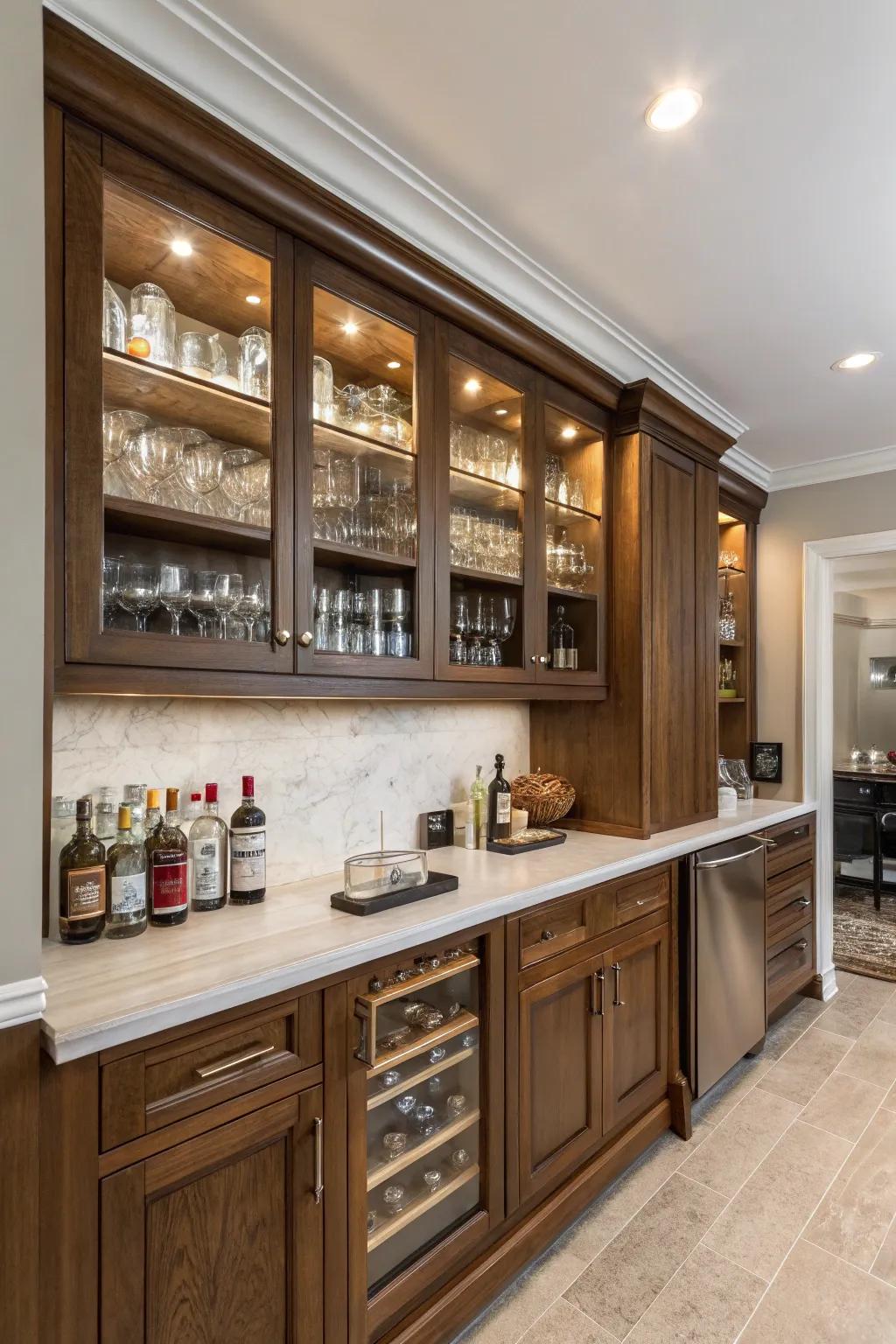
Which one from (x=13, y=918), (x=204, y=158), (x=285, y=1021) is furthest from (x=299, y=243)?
(x=285, y=1021)

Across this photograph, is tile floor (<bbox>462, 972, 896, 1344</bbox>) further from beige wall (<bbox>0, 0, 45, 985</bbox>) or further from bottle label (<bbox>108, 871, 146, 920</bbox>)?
beige wall (<bbox>0, 0, 45, 985</bbox>)

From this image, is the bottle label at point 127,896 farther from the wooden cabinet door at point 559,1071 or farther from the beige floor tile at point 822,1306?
the beige floor tile at point 822,1306

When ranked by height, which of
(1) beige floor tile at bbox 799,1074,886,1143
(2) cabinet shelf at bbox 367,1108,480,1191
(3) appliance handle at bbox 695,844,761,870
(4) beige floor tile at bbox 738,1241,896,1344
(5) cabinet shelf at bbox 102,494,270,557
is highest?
(5) cabinet shelf at bbox 102,494,270,557

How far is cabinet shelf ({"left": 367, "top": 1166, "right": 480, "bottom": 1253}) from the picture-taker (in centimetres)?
155

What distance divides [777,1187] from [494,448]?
249cm

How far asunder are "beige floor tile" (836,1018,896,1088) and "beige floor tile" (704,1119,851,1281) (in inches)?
21.3

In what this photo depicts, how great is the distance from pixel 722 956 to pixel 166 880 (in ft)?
6.96

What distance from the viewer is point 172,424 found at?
5.17 ft

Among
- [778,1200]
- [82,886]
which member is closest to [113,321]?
[82,886]

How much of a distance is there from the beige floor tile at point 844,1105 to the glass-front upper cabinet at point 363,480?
227 centimetres

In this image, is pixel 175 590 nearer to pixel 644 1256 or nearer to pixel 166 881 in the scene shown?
pixel 166 881

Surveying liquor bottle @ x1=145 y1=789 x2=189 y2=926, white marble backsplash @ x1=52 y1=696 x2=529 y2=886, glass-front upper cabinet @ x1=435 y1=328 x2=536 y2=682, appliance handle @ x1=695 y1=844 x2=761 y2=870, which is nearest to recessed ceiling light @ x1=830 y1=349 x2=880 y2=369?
glass-front upper cabinet @ x1=435 y1=328 x2=536 y2=682

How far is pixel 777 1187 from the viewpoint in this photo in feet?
7.59

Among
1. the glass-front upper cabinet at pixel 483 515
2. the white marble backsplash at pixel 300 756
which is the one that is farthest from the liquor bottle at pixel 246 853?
the glass-front upper cabinet at pixel 483 515
